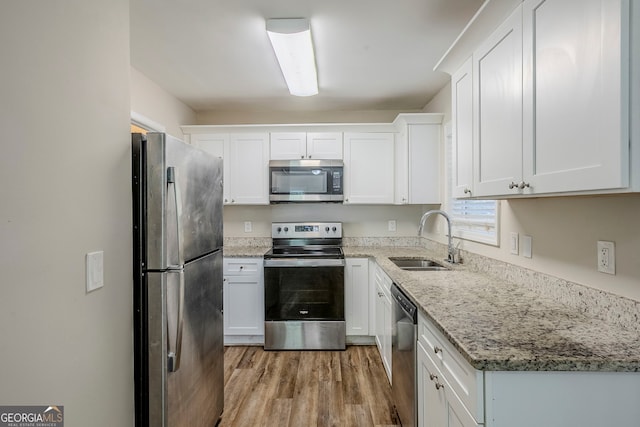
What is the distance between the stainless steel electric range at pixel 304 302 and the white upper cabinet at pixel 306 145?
3.56ft

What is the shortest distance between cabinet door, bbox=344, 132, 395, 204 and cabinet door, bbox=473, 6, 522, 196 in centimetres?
166

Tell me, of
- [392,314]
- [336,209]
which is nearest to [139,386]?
[392,314]

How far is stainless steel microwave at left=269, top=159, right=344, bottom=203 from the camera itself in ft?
10.3

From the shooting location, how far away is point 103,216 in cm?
108

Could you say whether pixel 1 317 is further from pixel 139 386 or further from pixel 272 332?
pixel 272 332

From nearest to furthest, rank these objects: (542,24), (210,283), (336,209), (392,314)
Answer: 1. (542,24)
2. (210,283)
3. (392,314)
4. (336,209)

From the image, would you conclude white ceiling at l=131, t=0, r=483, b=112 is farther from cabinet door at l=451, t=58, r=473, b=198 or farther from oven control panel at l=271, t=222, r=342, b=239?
oven control panel at l=271, t=222, r=342, b=239

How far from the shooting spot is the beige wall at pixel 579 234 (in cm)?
106

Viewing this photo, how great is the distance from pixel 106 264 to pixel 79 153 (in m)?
0.40

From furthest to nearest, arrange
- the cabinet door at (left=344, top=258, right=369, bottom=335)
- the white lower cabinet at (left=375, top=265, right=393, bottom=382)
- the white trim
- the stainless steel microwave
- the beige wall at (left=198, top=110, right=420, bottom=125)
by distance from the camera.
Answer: the beige wall at (left=198, top=110, right=420, bottom=125) → the stainless steel microwave → the cabinet door at (left=344, top=258, right=369, bottom=335) → the white trim → the white lower cabinet at (left=375, top=265, right=393, bottom=382)

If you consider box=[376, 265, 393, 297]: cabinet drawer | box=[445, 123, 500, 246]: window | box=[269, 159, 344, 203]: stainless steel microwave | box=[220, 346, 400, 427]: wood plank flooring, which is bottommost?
box=[220, 346, 400, 427]: wood plank flooring

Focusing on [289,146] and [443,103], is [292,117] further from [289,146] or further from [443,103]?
[443,103]

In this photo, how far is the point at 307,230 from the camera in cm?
341

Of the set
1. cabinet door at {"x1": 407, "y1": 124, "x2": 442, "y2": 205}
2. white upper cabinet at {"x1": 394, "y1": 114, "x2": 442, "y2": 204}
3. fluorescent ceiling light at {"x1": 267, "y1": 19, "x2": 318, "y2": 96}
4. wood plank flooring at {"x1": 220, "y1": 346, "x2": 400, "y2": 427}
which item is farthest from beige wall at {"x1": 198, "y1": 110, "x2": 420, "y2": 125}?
wood plank flooring at {"x1": 220, "y1": 346, "x2": 400, "y2": 427}
